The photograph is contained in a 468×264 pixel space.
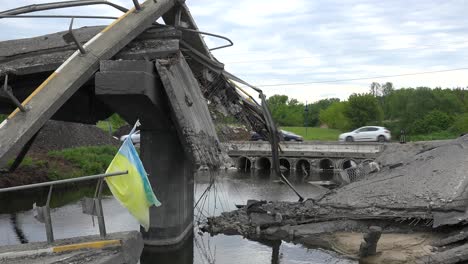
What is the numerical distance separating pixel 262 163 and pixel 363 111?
96.8 ft

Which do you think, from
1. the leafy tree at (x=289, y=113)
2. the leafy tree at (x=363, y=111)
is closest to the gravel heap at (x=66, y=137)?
the leafy tree at (x=363, y=111)

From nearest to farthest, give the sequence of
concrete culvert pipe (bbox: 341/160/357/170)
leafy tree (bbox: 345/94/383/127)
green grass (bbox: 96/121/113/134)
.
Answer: concrete culvert pipe (bbox: 341/160/357/170), green grass (bbox: 96/121/113/134), leafy tree (bbox: 345/94/383/127)

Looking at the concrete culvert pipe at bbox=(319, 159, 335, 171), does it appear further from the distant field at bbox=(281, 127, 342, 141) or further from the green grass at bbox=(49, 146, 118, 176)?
the distant field at bbox=(281, 127, 342, 141)

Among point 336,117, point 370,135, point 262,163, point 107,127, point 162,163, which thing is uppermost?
point 336,117

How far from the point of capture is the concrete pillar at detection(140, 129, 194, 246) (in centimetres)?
1445

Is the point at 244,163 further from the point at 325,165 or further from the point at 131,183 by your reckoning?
the point at 131,183

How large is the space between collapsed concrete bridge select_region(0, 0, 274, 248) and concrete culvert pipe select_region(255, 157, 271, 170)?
2917 centimetres

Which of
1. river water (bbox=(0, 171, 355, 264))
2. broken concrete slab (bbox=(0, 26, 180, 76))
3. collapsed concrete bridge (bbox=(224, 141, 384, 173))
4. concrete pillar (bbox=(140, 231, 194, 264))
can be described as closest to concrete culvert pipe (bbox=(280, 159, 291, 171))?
collapsed concrete bridge (bbox=(224, 141, 384, 173))

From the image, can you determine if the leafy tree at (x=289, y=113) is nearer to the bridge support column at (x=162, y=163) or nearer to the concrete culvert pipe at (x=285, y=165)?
the concrete culvert pipe at (x=285, y=165)

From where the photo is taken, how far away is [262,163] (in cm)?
4669

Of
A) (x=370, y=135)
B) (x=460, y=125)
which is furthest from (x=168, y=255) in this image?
(x=460, y=125)

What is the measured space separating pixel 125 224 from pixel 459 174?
37.1 feet

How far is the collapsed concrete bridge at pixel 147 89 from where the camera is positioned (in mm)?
10367

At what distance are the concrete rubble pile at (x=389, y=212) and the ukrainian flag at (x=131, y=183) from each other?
24.5 ft
